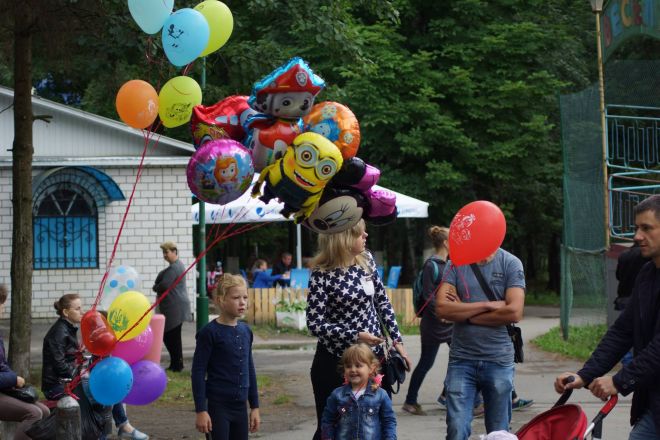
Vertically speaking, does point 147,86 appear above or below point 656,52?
below

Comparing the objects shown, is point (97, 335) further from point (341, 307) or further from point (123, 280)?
point (123, 280)

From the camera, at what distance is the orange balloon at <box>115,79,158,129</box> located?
782 cm

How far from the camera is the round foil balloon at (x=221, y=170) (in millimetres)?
6574

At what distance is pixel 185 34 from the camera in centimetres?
752

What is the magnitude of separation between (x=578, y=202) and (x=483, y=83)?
1292cm

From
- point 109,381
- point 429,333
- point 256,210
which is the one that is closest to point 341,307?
point 109,381

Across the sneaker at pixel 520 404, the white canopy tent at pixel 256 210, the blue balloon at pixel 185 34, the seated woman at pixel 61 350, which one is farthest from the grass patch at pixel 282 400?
the white canopy tent at pixel 256 210

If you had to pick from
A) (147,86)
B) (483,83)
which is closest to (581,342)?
(147,86)

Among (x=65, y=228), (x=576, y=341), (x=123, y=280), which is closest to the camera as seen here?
(x=123, y=280)

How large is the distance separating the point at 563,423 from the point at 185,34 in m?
3.78

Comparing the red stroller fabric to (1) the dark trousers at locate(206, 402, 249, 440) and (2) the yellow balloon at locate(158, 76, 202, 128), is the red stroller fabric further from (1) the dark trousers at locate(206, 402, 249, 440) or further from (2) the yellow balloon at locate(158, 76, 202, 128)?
(2) the yellow balloon at locate(158, 76, 202, 128)

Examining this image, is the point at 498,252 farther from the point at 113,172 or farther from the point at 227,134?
the point at 113,172

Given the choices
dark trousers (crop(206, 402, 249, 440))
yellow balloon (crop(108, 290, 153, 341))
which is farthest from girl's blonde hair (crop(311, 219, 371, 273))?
yellow balloon (crop(108, 290, 153, 341))

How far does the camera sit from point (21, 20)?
11.8m
